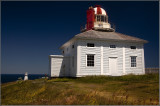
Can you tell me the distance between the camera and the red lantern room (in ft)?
76.8

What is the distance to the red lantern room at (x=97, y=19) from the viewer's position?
922 inches

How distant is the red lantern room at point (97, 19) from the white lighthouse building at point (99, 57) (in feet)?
11.2

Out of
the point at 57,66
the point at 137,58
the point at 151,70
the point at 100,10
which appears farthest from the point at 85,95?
the point at 100,10

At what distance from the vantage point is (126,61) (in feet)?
66.3

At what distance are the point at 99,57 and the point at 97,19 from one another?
8066mm

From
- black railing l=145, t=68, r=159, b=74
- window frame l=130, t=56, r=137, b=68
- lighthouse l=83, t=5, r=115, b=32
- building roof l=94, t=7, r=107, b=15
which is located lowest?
black railing l=145, t=68, r=159, b=74

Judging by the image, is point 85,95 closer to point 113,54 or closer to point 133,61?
point 113,54

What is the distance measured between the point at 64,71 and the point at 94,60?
14.7 ft

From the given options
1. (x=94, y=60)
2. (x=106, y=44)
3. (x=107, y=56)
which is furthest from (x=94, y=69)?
(x=106, y=44)

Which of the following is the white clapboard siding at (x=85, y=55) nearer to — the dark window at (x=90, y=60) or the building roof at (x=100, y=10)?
the dark window at (x=90, y=60)

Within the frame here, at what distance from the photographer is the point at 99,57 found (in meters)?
19.1

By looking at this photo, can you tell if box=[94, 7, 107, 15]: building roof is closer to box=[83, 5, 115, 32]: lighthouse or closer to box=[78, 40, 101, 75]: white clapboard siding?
box=[83, 5, 115, 32]: lighthouse

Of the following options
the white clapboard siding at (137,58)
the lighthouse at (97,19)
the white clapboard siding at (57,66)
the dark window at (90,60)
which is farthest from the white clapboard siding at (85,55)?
the lighthouse at (97,19)

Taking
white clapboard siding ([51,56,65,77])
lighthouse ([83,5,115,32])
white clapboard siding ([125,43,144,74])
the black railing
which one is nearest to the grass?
white clapboard siding ([51,56,65,77])
